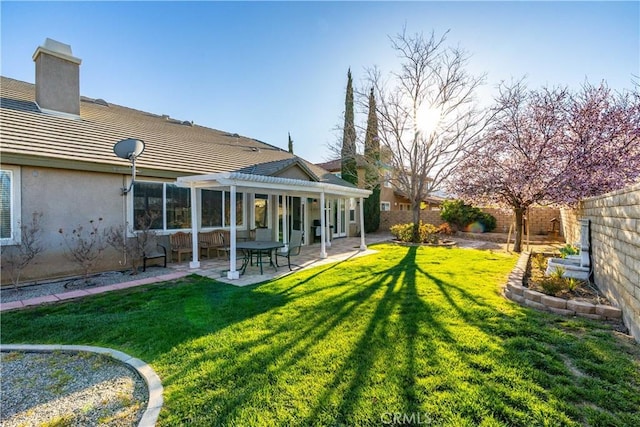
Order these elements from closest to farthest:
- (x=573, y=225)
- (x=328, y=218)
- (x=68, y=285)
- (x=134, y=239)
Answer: (x=68, y=285) < (x=134, y=239) < (x=573, y=225) < (x=328, y=218)

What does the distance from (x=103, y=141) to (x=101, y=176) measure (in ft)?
5.77

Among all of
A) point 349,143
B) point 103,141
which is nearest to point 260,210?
point 103,141

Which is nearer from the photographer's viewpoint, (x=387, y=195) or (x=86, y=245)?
(x=86, y=245)

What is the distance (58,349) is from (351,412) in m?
4.31

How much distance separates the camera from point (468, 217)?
19.4 m

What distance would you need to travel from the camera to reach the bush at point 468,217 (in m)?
19.4

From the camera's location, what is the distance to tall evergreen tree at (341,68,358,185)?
1691 cm

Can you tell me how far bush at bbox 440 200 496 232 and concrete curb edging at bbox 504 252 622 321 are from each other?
45.7ft

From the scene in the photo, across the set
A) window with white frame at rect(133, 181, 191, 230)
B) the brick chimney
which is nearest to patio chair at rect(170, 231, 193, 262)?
window with white frame at rect(133, 181, 191, 230)

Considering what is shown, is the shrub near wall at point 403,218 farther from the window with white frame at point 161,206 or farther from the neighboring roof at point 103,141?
the window with white frame at point 161,206

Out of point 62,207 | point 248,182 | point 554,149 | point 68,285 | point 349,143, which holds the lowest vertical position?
point 68,285

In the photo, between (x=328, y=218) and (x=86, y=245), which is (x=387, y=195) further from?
(x=86, y=245)

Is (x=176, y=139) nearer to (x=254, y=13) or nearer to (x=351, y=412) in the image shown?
(x=254, y=13)

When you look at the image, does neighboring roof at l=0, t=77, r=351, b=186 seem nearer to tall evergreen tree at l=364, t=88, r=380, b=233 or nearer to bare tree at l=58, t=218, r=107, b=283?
bare tree at l=58, t=218, r=107, b=283
